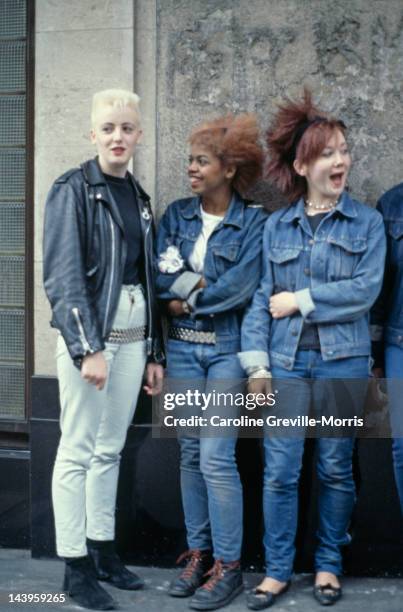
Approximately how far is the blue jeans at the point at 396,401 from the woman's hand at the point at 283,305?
52 centimetres

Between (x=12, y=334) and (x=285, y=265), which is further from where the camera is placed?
(x=12, y=334)

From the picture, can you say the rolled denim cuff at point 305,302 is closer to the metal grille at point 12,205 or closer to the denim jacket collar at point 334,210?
the denim jacket collar at point 334,210

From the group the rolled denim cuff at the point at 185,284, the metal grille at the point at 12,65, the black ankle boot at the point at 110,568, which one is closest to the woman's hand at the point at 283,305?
the rolled denim cuff at the point at 185,284

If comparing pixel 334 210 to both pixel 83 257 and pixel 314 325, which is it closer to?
pixel 314 325

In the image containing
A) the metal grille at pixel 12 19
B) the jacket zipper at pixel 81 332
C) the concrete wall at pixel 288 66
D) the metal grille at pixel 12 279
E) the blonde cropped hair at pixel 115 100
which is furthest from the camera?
the metal grille at pixel 12 279

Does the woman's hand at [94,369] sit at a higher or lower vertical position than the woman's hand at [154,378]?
higher

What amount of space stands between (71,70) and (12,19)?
57 cm

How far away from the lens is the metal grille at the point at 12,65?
5.21m

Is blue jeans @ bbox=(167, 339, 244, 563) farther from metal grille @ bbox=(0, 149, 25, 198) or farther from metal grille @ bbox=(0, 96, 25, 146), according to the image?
metal grille @ bbox=(0, 96, 25, 146)

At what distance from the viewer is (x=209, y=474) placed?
435cm

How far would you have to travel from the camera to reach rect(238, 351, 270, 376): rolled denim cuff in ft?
14.0

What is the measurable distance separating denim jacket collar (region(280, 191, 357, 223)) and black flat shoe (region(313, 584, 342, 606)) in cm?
167

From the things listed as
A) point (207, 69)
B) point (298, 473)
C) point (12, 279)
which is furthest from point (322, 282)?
point (12, 279)

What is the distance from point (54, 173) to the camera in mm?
4984
